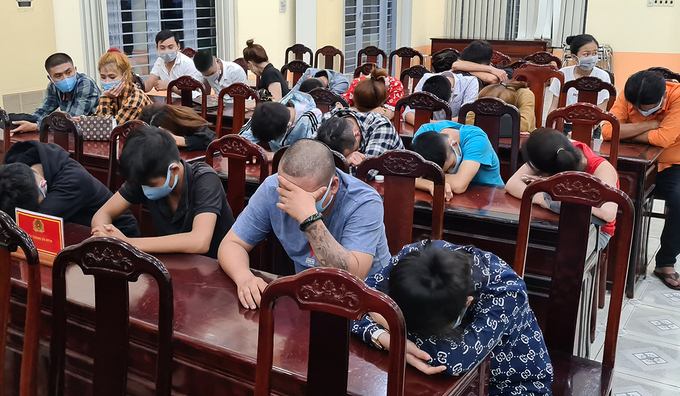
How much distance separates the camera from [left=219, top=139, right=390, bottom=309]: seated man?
171 centimetres

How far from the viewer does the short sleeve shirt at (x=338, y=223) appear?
1803 mm

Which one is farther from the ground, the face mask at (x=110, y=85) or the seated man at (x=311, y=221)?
the face mask at (x=110, y=85)

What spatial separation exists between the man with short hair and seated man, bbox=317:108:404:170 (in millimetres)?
2430

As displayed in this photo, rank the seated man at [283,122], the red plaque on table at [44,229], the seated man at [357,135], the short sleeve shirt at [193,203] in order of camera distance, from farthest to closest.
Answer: the seated man at [283,122] → the seated man at [357,135] → the short sleeve shirt at [193,203] → the red plaque on table at [44,229]

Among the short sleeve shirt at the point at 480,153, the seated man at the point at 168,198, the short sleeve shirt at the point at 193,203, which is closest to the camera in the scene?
the seated man at the point at 168,198

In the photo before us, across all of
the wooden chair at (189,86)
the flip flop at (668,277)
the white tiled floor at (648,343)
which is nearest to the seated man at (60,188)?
the wooden chair at (189,86)

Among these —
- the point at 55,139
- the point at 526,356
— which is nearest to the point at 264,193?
the point at 526,356

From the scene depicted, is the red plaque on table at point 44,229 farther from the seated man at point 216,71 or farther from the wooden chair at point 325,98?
the seated man at point 216,71

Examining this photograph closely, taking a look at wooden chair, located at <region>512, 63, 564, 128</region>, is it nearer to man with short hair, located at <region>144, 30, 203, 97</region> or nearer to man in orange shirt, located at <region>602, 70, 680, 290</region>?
man in orange shirt, located at <region>602, 70, 680, 290</region>

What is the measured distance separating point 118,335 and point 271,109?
2003mm

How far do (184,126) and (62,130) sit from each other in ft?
1.94

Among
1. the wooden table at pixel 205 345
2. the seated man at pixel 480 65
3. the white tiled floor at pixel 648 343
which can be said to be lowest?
the white tiled floor at pixel 648 343

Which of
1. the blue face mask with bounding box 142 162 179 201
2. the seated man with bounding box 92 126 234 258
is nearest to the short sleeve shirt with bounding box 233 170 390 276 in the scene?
the seated man with bounding box 92 126 234 258

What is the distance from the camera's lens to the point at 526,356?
144 cm
